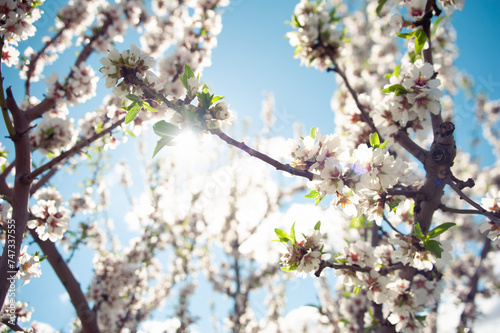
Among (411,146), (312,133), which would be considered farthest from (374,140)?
(411,146)

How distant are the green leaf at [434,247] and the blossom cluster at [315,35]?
2.36 m

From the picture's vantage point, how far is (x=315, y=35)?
10.5 feet

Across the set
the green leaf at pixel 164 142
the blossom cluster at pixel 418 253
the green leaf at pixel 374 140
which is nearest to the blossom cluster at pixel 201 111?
the green leaf at pixel 164 142

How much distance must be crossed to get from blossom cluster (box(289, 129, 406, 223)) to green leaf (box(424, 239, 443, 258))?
452 mm

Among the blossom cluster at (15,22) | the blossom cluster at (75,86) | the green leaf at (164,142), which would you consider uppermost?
the blossom cluster at (75,86)

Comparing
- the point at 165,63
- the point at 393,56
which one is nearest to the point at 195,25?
the point at 165,63

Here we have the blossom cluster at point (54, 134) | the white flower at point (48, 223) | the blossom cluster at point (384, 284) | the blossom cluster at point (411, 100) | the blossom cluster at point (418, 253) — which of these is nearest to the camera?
the blossom cluster at point (418, 253)

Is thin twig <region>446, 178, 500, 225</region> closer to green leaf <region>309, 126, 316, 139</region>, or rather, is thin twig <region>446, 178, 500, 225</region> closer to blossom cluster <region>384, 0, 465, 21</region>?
green leaf <region>309, 126, 316, 139</region>

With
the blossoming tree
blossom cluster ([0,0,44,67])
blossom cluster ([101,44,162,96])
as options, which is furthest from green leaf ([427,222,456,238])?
blossom cluster ([0,0,44,67])

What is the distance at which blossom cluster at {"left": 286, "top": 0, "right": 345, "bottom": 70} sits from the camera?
10.8 ft

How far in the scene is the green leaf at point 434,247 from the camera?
5.51 feet

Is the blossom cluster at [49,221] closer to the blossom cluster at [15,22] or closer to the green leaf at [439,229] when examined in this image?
the blossom cluster at [15,22]

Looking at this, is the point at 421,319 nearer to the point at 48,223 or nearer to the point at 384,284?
the point at 384,284

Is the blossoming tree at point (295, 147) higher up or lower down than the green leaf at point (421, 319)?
higher up
